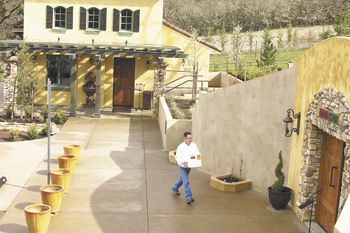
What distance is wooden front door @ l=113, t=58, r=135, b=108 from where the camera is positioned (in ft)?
87.6

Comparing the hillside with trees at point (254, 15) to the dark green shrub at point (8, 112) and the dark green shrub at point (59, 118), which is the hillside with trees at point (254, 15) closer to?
the dark green shrub at point (59, 118)

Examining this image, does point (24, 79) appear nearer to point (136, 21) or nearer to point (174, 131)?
point (136, 21)

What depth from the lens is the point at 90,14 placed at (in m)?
26.2

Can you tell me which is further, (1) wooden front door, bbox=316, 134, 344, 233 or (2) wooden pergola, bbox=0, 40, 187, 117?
(2) wooden pergola, bbox=0, 40, 187, 117

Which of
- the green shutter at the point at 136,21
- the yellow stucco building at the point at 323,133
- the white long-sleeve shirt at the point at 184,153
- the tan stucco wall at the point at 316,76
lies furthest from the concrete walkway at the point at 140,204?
the green shutter at the point at 136,21

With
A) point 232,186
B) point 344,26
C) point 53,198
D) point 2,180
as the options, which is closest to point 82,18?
point 344,26

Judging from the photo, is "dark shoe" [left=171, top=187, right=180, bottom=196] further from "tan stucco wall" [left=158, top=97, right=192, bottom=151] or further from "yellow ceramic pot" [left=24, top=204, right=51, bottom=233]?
"tan stucco wall" [left=158, top=97, right=192, bottom=151]

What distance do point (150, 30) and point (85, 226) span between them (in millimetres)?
16964

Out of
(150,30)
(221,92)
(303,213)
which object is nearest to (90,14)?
(150,30)

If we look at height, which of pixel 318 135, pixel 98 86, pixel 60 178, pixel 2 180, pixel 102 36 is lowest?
pixel 2 180

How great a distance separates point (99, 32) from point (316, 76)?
56.9 feet

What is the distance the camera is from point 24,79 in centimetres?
2255

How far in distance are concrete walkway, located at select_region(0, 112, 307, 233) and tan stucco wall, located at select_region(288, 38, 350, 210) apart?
1.12 meters

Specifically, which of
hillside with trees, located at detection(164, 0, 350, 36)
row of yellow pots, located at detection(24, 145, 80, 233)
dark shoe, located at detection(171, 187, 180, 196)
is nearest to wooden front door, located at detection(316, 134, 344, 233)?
dark shoe, located at detection(171, 187, 180, 196)
